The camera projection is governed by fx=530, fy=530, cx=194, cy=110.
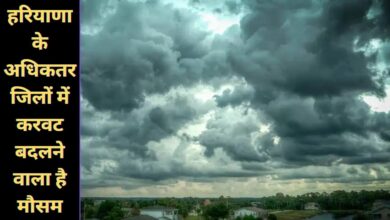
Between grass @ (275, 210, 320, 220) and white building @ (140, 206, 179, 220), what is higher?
white building @ (140, 206, 179, 220)

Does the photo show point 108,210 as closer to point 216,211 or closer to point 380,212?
point 216,211

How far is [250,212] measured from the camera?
303ft

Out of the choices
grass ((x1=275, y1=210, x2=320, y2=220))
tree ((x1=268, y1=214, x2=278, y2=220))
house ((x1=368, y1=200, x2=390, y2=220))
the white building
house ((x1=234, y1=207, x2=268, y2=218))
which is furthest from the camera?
house ((x1=234, y1=207, x2=268, y2=218))

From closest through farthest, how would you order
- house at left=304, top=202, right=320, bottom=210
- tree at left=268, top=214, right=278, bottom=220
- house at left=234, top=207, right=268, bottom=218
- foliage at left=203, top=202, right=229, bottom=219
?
tree at left=268, top=214, right=278, bottom=220, foliage at left=203, top=202, right=229, bottom=219, house at left=234, top=207, right=268, bottom=218, house at left=304, top=202, right=320, bottom=210

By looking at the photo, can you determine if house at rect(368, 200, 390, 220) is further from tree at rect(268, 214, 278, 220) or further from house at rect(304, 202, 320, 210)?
house at rect(304, 202, 320, 210)

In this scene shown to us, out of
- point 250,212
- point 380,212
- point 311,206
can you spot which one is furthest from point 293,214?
point 380,212

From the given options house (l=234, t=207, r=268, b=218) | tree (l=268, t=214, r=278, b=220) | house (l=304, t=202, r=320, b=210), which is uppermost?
house (l=304, t=202, r=320, b=210)

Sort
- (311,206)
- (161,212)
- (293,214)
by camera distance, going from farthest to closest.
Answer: (311,206) → (293,214) → (161,212)

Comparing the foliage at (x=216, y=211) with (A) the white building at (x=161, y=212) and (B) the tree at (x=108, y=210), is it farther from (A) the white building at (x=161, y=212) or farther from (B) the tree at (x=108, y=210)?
(B) the tree at (x=108, y=210)

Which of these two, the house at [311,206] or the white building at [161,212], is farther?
the house at [311,206]

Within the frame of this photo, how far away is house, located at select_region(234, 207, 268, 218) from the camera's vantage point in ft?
289

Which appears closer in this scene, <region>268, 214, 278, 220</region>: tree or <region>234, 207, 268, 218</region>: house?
<region>268, 214, 278, 220</region>: tree

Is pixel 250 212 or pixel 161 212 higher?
pixel 161 212

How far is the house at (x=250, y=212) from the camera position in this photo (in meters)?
88.0
